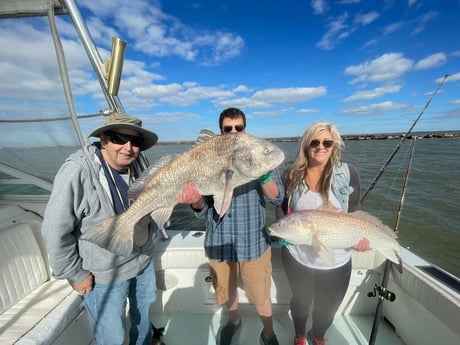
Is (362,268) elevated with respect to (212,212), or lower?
lower

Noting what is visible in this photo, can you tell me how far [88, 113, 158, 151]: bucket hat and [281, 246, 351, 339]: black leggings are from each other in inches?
85.9

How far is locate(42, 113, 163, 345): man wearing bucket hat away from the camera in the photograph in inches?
82.4

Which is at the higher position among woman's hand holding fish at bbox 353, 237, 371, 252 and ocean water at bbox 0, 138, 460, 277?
woman's hand holding fish at bbox 353, 237, 371, 252

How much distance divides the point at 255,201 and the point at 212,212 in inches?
21.9

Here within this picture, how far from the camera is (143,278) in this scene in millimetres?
2873

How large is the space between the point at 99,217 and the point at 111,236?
0.82ft

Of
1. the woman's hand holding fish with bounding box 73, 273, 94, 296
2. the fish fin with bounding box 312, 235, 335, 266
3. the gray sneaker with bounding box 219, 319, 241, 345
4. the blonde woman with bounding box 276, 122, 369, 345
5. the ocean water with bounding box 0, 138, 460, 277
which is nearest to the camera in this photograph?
the woman's hand holding fish with bounding box 73, 273, 94, 296

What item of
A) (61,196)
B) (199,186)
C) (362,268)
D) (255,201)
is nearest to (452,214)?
(362,268)

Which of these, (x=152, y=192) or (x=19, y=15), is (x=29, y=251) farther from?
(x=19, y=15)

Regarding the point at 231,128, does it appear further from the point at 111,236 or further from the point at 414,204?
the point at 414,204

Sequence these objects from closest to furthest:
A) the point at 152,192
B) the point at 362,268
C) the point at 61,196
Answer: the point at 61,196, the point at 152,192, the point at 362,268

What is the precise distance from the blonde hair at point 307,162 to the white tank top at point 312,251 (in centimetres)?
10

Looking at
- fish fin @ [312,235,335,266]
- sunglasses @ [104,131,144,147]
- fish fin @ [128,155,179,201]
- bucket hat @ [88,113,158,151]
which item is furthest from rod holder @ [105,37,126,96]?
fish fin @ [312,235,335,266]

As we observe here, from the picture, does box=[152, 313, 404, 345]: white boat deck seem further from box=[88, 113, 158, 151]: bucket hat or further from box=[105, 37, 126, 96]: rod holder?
box=[105, 37, 126, 96]: rod holder
